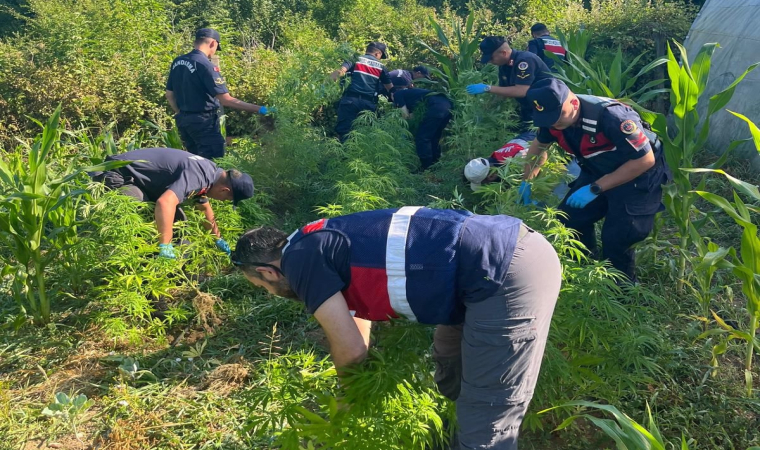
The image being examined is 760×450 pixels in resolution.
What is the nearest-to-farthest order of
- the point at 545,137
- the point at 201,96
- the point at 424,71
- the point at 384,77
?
the point at 545,137 → the point at 201,96 → the point at 384,77 → the point at 424,71

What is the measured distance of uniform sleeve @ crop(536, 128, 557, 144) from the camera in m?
3.94

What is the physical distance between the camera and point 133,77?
24.8 ft

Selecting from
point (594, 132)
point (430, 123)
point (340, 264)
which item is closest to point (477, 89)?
point (430, 123)

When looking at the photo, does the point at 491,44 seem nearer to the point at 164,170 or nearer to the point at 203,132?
the point at 203,132

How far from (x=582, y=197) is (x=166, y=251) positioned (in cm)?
273

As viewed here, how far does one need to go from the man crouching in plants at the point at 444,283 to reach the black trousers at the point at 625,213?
65.3 inches

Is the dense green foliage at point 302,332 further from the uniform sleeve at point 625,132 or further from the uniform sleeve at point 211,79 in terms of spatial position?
the uniform sleeve at point 211,79

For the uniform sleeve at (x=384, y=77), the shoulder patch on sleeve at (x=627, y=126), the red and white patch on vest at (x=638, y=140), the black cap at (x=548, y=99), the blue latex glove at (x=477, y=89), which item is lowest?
the uniform sleeve at (x=384, y=77)

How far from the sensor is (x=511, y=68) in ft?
21.1

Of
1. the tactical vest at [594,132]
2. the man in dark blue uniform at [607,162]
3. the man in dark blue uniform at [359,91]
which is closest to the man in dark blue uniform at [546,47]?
the man in dark blue uniform at [359,91]

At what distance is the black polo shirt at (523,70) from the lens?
627cm

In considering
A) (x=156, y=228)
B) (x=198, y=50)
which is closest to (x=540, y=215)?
(x=156, y=228)

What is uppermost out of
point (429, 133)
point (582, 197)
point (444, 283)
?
point (444, 283)

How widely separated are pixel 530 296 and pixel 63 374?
2.80m
